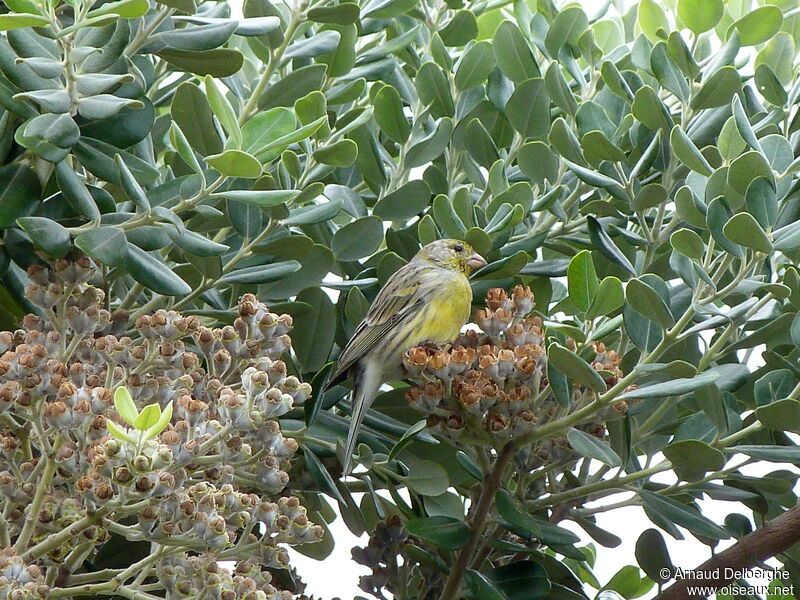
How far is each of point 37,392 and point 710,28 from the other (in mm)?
1563

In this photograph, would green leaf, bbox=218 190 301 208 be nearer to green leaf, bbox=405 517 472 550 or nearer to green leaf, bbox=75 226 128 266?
green leaf, bbox=75 226 128 266

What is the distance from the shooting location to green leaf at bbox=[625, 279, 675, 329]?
176 centimetres

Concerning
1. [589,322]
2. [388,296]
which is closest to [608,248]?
[589,322]

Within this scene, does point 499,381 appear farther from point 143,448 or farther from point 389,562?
point 143,448

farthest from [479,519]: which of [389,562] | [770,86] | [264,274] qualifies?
[770,86]

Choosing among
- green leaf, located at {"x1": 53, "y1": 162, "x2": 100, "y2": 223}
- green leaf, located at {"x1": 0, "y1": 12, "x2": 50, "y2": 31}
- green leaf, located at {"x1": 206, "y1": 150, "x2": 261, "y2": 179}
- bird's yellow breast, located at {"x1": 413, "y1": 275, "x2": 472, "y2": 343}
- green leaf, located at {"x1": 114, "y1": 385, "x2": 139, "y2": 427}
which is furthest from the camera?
bird's yellow breast, located at {"x1": 413, "y1": 275, "x2": 472, "y2": 343}

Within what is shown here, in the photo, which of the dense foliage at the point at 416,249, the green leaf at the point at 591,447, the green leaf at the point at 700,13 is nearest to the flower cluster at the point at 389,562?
the dense foliage at the point at 416,249

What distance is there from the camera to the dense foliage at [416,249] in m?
1.71

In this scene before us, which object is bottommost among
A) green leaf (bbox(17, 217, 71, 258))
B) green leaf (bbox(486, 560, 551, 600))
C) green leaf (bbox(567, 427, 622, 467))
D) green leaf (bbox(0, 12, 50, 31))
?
green leaf (bbox(486, 560, 551, 600))

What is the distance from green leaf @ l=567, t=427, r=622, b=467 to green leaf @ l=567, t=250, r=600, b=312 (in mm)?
233

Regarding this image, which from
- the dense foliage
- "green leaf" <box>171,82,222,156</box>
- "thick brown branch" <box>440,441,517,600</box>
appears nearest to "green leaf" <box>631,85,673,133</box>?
the dense foliage

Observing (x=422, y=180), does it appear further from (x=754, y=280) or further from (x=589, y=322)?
(x=754, y=280)

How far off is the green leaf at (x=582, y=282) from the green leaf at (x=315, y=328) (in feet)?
1.56

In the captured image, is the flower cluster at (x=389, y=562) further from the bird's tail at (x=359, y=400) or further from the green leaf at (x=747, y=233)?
the green leaf at (x=747, y=233)
